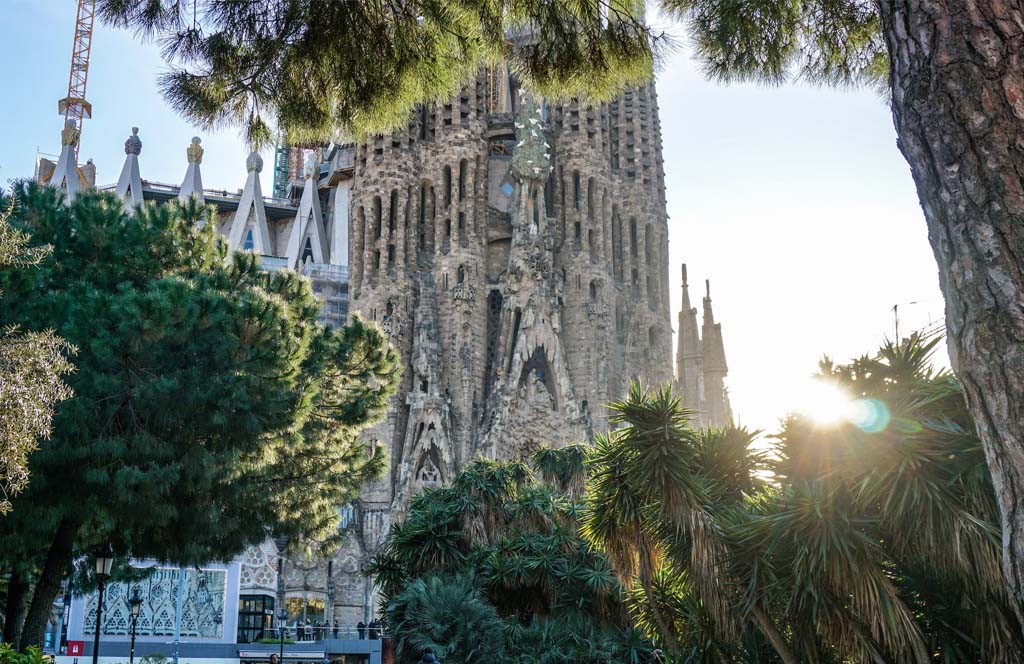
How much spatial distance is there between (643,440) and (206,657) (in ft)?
69.3

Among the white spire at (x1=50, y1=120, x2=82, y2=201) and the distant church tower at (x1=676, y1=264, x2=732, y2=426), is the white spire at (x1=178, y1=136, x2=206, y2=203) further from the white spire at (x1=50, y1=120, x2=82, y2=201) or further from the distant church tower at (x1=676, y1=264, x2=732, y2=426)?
the distant church tower at (x1=676, y1=264, x2=732, y2=426)

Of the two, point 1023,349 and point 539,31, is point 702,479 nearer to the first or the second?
point 539,31

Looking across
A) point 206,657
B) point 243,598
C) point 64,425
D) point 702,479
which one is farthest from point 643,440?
point 243,598

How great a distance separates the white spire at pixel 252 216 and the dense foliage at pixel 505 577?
92.5 feet

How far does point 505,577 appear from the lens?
19062 mm

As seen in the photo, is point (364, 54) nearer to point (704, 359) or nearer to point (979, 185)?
point (979, 185)

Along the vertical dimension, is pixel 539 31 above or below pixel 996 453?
above

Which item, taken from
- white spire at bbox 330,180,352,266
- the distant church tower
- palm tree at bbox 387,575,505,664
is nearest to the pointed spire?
the distant church tower

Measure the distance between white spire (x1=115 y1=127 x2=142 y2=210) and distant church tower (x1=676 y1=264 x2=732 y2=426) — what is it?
2654 cm

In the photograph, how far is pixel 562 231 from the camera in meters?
37.5

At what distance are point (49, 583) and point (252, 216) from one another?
117 ft

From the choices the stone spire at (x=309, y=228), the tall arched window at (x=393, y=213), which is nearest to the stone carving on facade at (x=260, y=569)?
the tall arched window at (x=393, y=213)

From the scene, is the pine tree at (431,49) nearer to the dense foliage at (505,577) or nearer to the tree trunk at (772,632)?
the tree trunk at (772,632)

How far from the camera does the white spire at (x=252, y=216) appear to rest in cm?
4794
